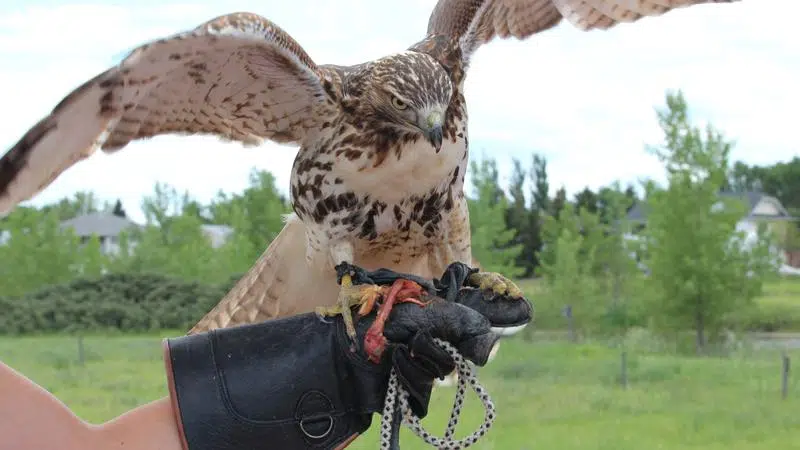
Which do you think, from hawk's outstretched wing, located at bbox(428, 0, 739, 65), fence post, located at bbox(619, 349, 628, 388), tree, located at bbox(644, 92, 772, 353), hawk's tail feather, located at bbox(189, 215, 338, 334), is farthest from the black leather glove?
tree, located at bbox(644, 92, 772, 353)

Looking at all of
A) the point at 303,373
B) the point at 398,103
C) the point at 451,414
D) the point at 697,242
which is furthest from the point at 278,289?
the point at 697,242

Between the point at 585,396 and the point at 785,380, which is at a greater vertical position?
the point at 785,380

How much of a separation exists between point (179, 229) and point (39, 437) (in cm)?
2664

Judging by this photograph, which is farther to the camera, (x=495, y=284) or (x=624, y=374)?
Result: (x=624, y=374)

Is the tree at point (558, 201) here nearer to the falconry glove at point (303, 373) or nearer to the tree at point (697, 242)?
the tree at point (697, 242)

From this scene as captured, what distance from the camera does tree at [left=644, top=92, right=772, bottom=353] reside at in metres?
18.2

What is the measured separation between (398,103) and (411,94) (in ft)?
0.19

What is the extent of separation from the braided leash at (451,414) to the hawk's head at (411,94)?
2.68 ft

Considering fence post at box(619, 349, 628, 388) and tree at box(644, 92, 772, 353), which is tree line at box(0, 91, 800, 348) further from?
fence post at box(619, 349, 628, 388)

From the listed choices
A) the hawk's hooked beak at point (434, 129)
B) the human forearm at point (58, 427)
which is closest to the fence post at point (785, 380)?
the hawk's hooked beak at point (434, 129)

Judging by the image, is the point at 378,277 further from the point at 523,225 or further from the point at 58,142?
the point at 523,225

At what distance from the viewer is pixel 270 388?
2.27 metres

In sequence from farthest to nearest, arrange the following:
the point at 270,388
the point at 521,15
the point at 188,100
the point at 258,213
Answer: the point at 258,213, the point at 521,15, the point at 188,100, the point at 270,388

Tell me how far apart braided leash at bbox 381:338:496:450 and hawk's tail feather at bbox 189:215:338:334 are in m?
1.34
